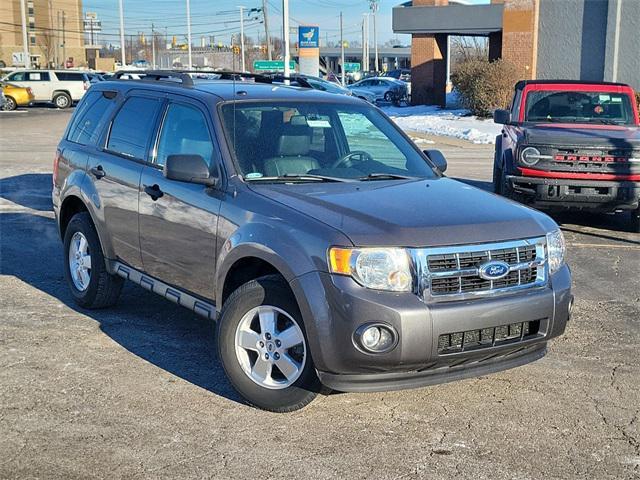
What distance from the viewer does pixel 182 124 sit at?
234 inches

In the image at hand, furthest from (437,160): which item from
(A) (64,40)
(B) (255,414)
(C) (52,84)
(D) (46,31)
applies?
(D) (46,31)

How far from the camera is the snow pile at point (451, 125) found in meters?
26.0

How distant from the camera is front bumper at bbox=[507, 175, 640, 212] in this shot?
10453 mm

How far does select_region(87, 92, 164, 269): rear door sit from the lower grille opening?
2.69 m

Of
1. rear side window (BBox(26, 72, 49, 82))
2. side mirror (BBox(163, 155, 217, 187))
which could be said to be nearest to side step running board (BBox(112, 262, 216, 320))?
side mirror (BBox(163, 155, 217, 187))

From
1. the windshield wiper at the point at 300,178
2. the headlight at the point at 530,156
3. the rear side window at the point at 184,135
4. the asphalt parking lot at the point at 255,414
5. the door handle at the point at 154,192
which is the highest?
the rear side window at the point at 184,135

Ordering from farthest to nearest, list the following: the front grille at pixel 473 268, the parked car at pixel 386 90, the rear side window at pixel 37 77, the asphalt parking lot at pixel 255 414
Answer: the parked car at pixel 386 90
the rear side window at pixel 37 77
the front grille at pixel 473 268
the asphalt parking lot at pixel 255 414

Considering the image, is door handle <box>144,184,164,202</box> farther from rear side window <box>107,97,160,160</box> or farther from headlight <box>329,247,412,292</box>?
headlight <box>329,247,412,292</box>

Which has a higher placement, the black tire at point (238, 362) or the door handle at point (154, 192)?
the door handle at point (154, 192)

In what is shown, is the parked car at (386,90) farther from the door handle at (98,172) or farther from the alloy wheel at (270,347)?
the alloy wheel at (270,347)

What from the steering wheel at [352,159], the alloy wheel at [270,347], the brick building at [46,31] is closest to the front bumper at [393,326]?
the alloy wheel at [270,347]

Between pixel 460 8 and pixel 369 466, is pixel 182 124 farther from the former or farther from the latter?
pixel 460 8

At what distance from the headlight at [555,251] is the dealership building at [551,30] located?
2774 centimetres

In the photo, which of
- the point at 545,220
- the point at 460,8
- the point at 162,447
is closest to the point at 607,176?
the point at 545,220
